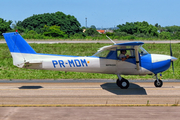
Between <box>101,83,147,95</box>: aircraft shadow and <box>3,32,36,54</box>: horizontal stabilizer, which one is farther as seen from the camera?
<box>3,32,36,54</box>: horizontal stabilizer

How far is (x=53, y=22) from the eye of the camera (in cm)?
7644

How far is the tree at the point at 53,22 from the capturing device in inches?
2872

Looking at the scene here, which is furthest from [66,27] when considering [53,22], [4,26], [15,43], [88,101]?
[88,101]

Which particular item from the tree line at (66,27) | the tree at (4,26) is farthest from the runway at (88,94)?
the tree line at (66,27)

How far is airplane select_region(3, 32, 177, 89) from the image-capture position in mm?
13148

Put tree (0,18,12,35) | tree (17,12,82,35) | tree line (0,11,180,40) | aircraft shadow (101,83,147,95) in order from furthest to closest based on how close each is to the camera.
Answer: tree (17,12,82,35), tree line (0,11,180,40), tree (0,18,12,35), aircraft shadow (101,83,147,95)

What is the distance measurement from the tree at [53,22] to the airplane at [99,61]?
58.8 meters

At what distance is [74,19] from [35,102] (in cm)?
6667

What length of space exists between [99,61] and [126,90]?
6.51 ft

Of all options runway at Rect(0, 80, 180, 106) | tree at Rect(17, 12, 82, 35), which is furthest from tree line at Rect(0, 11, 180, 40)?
runway at Rect(0, 80, 180, 106)

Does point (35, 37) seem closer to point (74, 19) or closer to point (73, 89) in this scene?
point (74, 19)

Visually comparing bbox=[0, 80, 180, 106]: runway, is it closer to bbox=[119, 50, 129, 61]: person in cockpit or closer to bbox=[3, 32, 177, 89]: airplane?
bbox=[3, 32, 177, 89]: airplane

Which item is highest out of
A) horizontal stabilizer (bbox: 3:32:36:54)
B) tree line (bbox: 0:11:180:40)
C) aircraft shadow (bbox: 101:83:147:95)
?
tree line (bbox: 0:11:180:40)

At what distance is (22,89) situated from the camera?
13.2m
